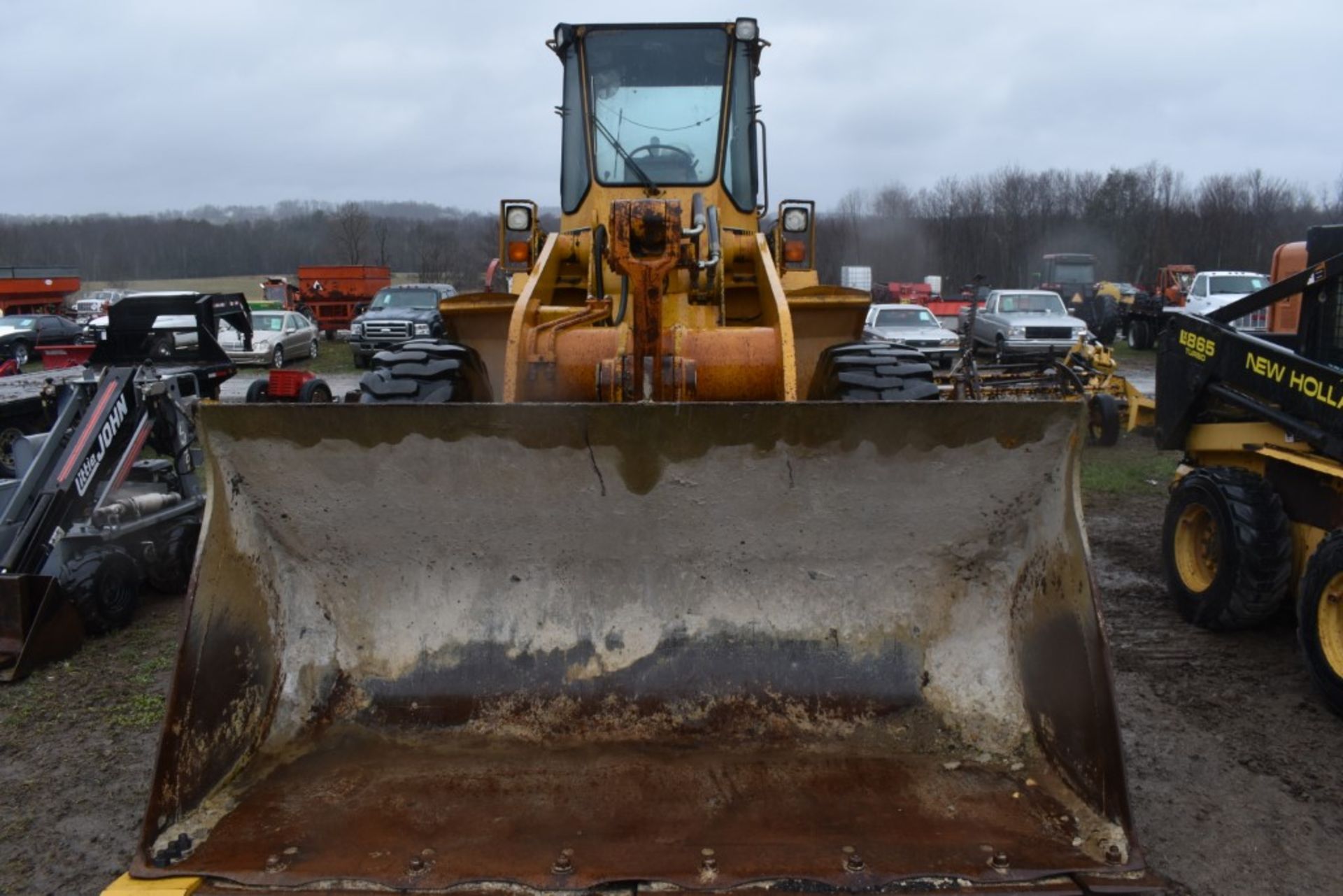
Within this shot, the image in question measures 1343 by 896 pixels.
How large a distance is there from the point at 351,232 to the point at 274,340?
2423cm

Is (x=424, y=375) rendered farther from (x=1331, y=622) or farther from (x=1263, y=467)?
(x=1263, y=467)

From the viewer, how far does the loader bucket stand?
9.43 feet

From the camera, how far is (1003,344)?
23312 mm

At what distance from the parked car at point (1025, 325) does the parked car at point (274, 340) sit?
16408 mm

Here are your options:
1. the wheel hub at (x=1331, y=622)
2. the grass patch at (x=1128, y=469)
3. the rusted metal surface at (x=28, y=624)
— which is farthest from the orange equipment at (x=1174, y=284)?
the rusted metal surface at (x=28, y=624)

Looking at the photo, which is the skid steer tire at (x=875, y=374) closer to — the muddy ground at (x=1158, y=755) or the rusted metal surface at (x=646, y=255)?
the rusted metal surface at (x=646, y=255)

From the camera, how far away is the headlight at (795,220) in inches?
243

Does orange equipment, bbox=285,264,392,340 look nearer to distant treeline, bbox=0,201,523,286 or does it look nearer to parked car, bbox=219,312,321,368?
parked car, bbox=219,312,321,368

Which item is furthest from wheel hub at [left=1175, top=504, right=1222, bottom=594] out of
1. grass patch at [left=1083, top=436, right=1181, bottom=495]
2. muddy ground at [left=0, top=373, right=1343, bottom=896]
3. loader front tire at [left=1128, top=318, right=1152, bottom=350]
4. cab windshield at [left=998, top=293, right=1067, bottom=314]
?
loader front tire at [left=1128, top=318, right=1152, bottom=350]

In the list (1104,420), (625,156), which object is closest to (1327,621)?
(625,156)

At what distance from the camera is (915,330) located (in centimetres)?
2197

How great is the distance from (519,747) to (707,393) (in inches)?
79.9

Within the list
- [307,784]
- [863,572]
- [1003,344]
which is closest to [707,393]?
[863,572]

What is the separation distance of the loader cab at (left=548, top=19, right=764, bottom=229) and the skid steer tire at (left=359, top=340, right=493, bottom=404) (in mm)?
1303
